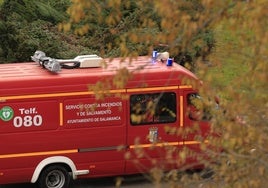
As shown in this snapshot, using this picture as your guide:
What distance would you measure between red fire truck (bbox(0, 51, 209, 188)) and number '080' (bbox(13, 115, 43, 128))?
1 cm

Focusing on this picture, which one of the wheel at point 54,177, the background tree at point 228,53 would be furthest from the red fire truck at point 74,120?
the background tree at point 228,53

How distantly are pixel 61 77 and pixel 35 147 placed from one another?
4.36 feet

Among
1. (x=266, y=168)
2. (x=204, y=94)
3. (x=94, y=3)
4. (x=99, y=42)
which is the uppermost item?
(x=94, y=3)

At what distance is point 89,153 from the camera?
11.4m

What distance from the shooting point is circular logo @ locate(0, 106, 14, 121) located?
1070 centimetres

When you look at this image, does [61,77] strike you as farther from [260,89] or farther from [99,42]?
[260,89]

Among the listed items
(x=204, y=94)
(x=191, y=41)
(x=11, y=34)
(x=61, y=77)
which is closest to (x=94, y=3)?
(x=191, y=41)

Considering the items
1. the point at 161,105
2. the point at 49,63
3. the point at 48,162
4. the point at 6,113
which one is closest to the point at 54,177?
the point at 48,162

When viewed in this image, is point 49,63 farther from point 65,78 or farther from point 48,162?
point 48,162

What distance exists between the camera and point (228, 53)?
5297 millimetres

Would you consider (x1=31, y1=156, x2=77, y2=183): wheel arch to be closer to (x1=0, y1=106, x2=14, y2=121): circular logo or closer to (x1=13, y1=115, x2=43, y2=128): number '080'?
(x1=13, y1=115, x2=43, y2=128): number '080'

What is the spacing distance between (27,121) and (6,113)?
15.5 inches

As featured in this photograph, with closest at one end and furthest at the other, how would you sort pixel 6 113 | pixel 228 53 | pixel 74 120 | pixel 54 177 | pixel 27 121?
pixel 228 53 < pixel 6 113 < pixel 27 121 < pixel 74 120 < pixel 54 177

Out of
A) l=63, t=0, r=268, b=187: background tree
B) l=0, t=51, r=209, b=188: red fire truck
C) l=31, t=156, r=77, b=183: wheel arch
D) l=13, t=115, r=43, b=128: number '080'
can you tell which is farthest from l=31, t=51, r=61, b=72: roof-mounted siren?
l=63, t=0, r=268, b=187: background tree
